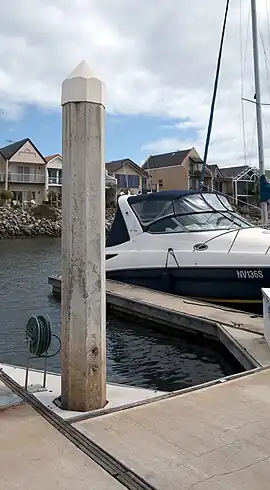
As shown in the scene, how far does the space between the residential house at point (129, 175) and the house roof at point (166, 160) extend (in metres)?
3.49

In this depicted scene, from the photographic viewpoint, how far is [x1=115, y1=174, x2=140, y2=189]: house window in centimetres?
5416

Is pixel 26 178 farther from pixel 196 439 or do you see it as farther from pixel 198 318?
pixel 196 439

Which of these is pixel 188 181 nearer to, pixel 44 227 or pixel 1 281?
pixel 44 227

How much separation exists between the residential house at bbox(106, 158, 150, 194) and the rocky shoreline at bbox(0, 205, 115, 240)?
9.83 meters

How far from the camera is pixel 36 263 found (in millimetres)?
21625

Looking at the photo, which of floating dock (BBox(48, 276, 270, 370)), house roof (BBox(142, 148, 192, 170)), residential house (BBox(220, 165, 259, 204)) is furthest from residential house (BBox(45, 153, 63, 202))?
floating dock (BBox(48, 276, 270, 370))

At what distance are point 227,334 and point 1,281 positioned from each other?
10.6m

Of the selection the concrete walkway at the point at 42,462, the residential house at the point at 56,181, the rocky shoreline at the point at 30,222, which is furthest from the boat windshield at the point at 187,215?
the residential house at the point at 56,181

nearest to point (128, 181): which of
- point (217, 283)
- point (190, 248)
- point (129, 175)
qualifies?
point (129, 175)

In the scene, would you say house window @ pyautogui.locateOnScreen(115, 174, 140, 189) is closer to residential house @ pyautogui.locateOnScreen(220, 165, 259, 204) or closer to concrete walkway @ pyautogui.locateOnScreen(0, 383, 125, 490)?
residential house @ pyautogui.locateOnScreen(220, 165, 259, 204)

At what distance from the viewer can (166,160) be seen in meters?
59.2

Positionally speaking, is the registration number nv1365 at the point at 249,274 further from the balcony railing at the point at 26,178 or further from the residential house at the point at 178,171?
the residential house at the point at 178,171

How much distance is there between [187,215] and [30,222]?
3331 cm

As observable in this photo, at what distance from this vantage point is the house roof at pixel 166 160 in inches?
2246
